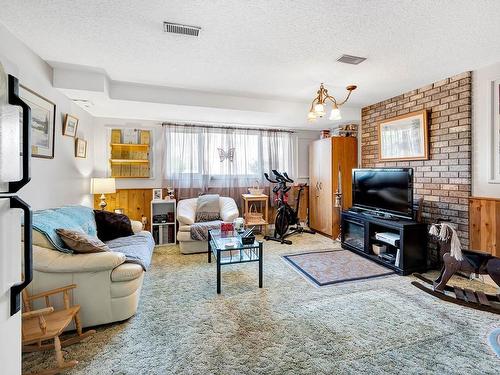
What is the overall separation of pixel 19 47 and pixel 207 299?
2.86 meters

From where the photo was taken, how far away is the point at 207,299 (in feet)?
8.11

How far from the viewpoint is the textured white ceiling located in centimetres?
182

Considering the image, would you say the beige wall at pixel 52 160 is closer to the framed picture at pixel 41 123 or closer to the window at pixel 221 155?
the framed picture at pixel 41 123

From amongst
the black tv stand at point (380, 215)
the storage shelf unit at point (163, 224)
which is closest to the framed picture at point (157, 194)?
the storage shelf unit at point (163, 224)

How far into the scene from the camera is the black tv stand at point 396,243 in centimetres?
307

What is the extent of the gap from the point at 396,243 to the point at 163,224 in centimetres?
356

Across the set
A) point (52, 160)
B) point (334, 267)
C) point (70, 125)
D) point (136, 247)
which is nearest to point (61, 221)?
point (136, 247)

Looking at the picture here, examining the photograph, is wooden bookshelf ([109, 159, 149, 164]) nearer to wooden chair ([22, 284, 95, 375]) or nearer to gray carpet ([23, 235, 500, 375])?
gray carpet ([23, 235, 500, 375])

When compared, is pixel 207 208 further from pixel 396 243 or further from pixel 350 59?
pixel 350 59

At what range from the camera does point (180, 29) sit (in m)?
2.08

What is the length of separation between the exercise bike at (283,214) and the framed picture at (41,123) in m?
3.40

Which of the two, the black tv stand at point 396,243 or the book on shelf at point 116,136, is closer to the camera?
the black tv stand at point 396,243

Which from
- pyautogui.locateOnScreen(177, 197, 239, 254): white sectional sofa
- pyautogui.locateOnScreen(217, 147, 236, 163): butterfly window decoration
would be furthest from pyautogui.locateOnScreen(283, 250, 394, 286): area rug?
pyautogui.locateOnScreen(217, 147, 236, 163): butterfly window decoration

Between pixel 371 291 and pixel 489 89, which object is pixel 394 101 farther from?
pixel 371 291
